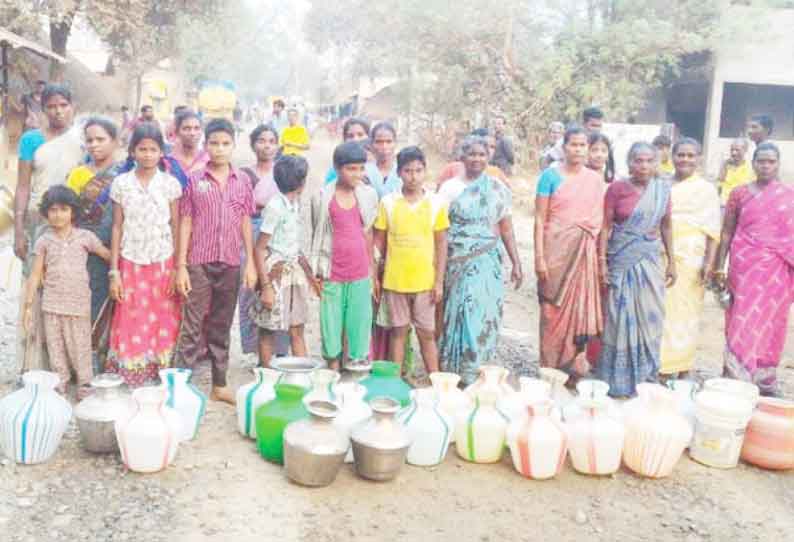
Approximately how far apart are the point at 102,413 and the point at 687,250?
3646mm

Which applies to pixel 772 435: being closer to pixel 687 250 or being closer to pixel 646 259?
pixel 646 259

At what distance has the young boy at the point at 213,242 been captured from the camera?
4168 millimetres

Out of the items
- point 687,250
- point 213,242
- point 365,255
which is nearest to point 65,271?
point 213,242

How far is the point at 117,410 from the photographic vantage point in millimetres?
3621

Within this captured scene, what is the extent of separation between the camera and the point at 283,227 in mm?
4367

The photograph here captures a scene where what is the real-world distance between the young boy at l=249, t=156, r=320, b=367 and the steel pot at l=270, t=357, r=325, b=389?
516 mm

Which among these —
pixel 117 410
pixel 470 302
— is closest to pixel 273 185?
pixel 470 302

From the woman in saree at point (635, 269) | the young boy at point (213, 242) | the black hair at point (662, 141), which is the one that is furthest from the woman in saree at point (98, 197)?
the black hair at point (662, 141)

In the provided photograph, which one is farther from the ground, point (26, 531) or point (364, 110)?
point (364, 110)

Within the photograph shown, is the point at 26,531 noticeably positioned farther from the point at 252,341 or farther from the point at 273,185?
the point at 273,185

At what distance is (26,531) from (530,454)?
7.15 ft

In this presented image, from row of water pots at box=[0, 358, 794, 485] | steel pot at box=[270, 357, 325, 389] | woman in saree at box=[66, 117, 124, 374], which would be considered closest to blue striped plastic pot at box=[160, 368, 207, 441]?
row of water pots at box=[0, 358, 794, 485]

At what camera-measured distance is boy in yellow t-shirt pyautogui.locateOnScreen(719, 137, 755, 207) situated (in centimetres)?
719

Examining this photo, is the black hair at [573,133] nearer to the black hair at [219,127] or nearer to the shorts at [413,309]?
the shorts at [413,309]
